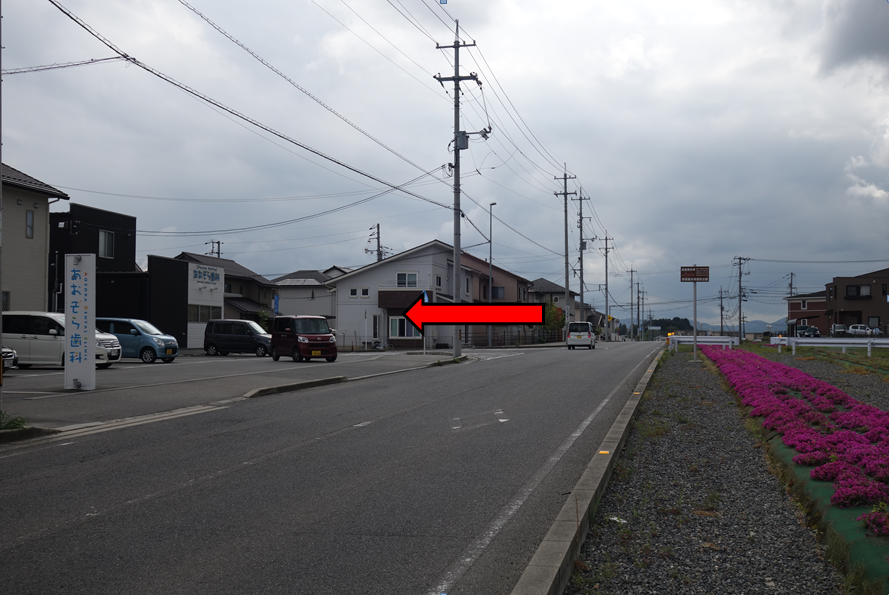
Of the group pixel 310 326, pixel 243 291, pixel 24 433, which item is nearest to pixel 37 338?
pixel 310 326

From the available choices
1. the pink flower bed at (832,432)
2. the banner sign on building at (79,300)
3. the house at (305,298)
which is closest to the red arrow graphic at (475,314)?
the pink flower bed at (832,432)

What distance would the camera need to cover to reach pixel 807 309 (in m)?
93.1

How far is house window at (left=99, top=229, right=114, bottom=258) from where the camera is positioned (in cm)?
3597

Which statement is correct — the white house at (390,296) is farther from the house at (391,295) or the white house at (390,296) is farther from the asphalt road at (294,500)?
the asphalt road at (294,500)

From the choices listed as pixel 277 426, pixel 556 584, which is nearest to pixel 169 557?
pixel 556 584

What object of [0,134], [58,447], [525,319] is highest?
[0,134]

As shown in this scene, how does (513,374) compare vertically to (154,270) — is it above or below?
below

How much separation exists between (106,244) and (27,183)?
28.3 ft

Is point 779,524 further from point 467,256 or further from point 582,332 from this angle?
point 467,256

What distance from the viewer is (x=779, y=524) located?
16.2 feet

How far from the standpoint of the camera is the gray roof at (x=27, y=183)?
27.5m

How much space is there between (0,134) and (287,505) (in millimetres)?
6558

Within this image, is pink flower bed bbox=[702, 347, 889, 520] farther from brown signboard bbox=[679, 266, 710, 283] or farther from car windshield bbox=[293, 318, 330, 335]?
car windshield bbox=[293, 318, 330, 335]

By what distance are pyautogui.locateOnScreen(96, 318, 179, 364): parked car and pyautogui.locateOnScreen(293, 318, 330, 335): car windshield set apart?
15.2ft
